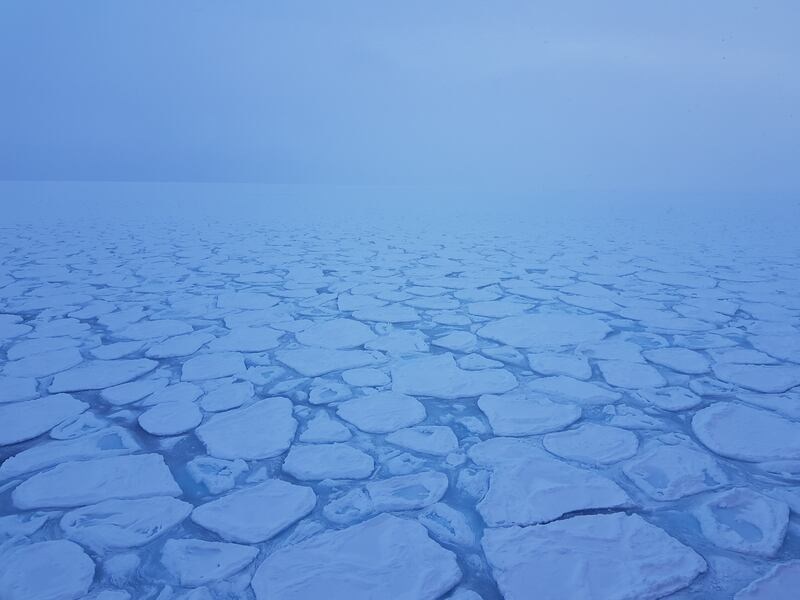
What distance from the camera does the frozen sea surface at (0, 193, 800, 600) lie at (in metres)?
0.73

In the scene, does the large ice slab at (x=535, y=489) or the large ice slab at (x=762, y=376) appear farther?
the large ice slab at (x=762, y=376)

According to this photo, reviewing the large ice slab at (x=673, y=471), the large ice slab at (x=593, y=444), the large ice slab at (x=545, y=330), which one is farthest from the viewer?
the large ice slab at (x=545, y=330)

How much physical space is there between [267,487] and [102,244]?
4.01 m

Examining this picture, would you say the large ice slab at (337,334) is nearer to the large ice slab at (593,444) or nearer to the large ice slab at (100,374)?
the large ice slab at (100,374)

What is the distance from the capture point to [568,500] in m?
0.87

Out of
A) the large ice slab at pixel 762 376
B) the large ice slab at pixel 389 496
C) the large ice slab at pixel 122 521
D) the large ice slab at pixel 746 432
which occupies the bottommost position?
the large ice slab at pixel 122 521

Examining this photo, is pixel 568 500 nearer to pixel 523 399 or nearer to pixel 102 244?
pixel 523 399

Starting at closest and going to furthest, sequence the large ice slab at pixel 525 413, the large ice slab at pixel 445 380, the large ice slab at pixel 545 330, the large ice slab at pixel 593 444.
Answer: the large ice slab at pixel 593 444
the large ice slab at pixel 525 413
the large ice slab at pixel 445 380
the large ice slab at pixel 545 330

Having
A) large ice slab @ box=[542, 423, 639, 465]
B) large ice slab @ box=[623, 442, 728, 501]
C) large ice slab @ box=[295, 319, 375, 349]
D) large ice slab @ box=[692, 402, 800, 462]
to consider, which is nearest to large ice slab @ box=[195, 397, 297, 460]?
large ice slab @ box=[295, 319, 375, 349]

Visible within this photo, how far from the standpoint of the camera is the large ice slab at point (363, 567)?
27.5 inches

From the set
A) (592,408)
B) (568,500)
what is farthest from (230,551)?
(592,408)

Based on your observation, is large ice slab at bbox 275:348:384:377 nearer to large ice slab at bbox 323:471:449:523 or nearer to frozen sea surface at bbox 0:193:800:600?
frozen sea surface at bbox 0:193:800:600

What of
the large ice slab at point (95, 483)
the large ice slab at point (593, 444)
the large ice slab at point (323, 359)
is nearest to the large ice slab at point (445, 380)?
the large ice slab at point (323, 359)

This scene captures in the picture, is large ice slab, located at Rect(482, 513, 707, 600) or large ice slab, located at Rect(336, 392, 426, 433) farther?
large ice slab, located at Rect(336, 392, 426, 433)
